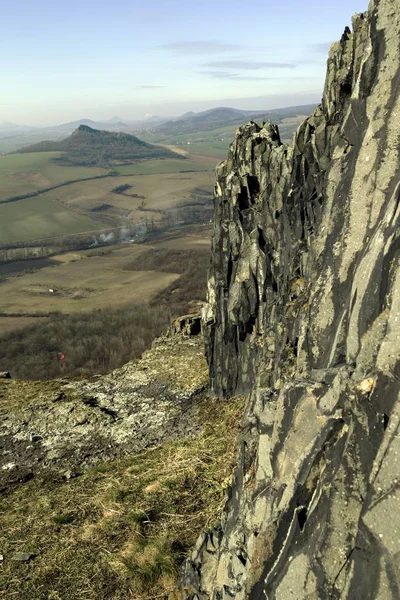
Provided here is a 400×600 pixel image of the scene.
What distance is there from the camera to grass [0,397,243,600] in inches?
584

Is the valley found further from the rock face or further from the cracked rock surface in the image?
the rock face

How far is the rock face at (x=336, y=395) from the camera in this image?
8070mm

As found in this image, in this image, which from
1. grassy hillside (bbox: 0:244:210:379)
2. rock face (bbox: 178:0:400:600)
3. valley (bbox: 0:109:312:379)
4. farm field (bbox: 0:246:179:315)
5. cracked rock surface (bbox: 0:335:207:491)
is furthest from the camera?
farm field (bbox: 0:246:179:315)

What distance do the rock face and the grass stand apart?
10.9 feet

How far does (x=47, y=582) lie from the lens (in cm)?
1505

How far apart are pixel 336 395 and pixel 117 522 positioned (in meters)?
12.8

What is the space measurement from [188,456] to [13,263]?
14587cm

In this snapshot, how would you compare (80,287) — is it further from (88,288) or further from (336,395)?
(336,395)

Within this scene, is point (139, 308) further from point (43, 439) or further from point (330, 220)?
point (330, 220)

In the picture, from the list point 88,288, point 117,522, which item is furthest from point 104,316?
point 117,522

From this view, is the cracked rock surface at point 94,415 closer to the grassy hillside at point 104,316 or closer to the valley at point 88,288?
the grassy hillside at point 104,316

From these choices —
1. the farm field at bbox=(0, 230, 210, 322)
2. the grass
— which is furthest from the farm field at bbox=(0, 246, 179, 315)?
the grass

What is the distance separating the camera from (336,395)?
373 inches

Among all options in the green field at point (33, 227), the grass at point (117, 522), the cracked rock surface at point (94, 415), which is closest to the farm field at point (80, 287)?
the green field at point (33, 227)
